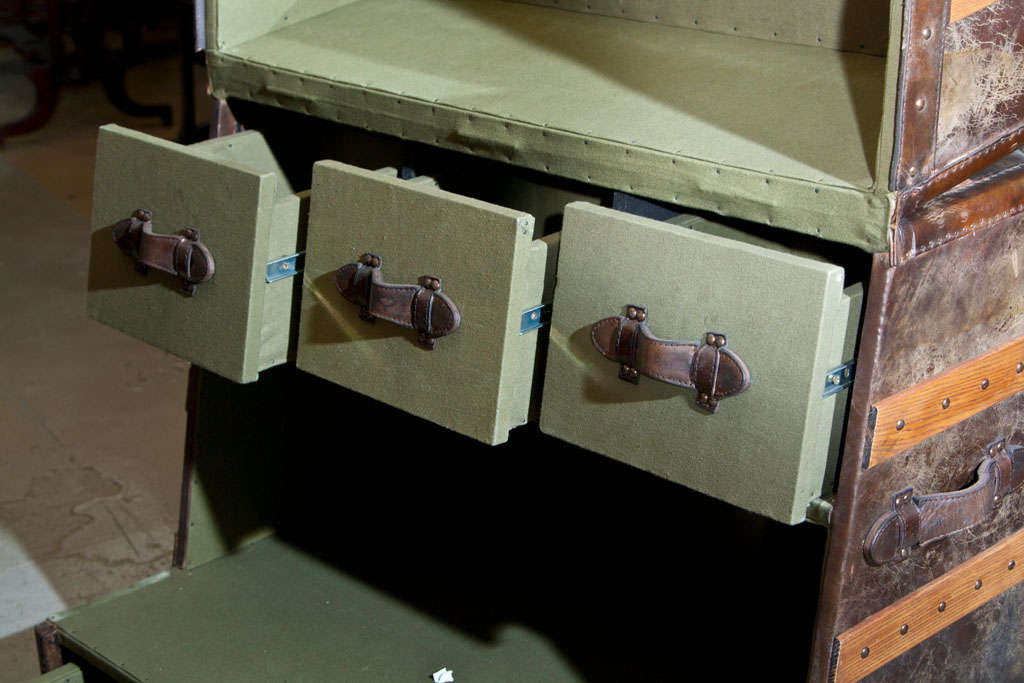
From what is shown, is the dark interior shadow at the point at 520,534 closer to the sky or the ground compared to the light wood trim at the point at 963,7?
closer to the ground

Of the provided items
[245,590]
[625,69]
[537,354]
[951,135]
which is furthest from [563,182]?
[245,590]

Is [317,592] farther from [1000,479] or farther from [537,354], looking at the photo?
[1000,479]

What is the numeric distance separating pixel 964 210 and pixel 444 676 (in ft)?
3.25

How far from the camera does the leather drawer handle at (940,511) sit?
53.3 inches

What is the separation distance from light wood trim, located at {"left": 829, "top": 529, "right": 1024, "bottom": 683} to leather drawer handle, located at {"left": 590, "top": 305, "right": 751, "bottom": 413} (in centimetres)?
31

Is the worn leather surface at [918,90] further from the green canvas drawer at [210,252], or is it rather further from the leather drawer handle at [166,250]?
the leather drawer handle at [166,250]

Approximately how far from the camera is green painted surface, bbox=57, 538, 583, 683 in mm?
1868

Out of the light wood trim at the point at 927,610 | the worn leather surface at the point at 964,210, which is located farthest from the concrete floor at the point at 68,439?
the worn leather surface at the point at 964,210

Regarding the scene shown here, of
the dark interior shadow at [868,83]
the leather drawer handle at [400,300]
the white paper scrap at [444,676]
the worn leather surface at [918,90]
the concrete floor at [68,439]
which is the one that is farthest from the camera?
the concrete floor at [68,439]

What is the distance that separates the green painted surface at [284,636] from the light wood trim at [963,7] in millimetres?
1062

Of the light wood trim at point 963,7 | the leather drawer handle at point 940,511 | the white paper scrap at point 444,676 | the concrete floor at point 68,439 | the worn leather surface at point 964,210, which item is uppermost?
the light wood trim at point 963,7

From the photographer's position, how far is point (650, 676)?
1.86 m

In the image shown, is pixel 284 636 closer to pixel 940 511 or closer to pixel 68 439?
pixel 940 511

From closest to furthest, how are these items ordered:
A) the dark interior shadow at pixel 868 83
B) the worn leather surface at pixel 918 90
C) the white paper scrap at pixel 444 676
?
1. the worn leather surface at pixel 918 90
2. the dark interior shadow at pixel 868 83
3. the white paper scrap at pixel 444 676
